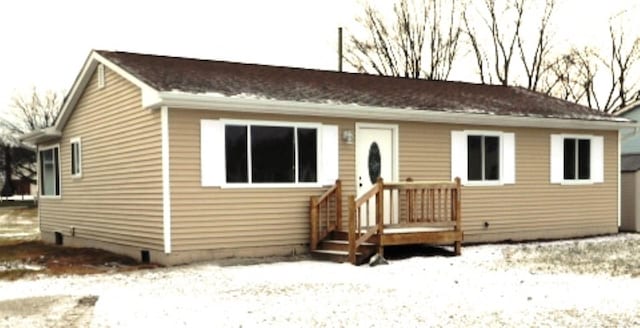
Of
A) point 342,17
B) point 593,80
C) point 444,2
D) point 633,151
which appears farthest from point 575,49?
point 633,151

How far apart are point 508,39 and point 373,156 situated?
81.2ft

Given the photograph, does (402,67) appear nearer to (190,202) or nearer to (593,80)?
(593,80)

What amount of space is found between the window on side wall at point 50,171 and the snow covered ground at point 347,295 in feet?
21.5

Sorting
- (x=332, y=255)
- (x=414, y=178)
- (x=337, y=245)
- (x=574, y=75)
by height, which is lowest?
(x=332, y=255)

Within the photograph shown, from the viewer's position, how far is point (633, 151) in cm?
2016

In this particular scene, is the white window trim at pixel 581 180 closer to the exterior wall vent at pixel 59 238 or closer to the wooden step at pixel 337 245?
the wooden step at pixel 337 245

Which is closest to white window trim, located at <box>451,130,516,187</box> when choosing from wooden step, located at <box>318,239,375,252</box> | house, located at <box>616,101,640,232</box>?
wooden step, located at <box>318,239,375,252</box>

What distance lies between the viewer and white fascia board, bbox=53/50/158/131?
1061 cm

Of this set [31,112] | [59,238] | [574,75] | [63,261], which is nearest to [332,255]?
[63,261]

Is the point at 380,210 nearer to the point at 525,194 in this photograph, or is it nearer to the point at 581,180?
the point at 525,194

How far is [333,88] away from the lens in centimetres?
1332

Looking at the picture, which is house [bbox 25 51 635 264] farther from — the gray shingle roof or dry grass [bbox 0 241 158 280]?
dry grass [bbox 0 241 158 280]

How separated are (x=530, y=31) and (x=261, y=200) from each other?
2720 cm

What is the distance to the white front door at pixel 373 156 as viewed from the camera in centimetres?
1241
